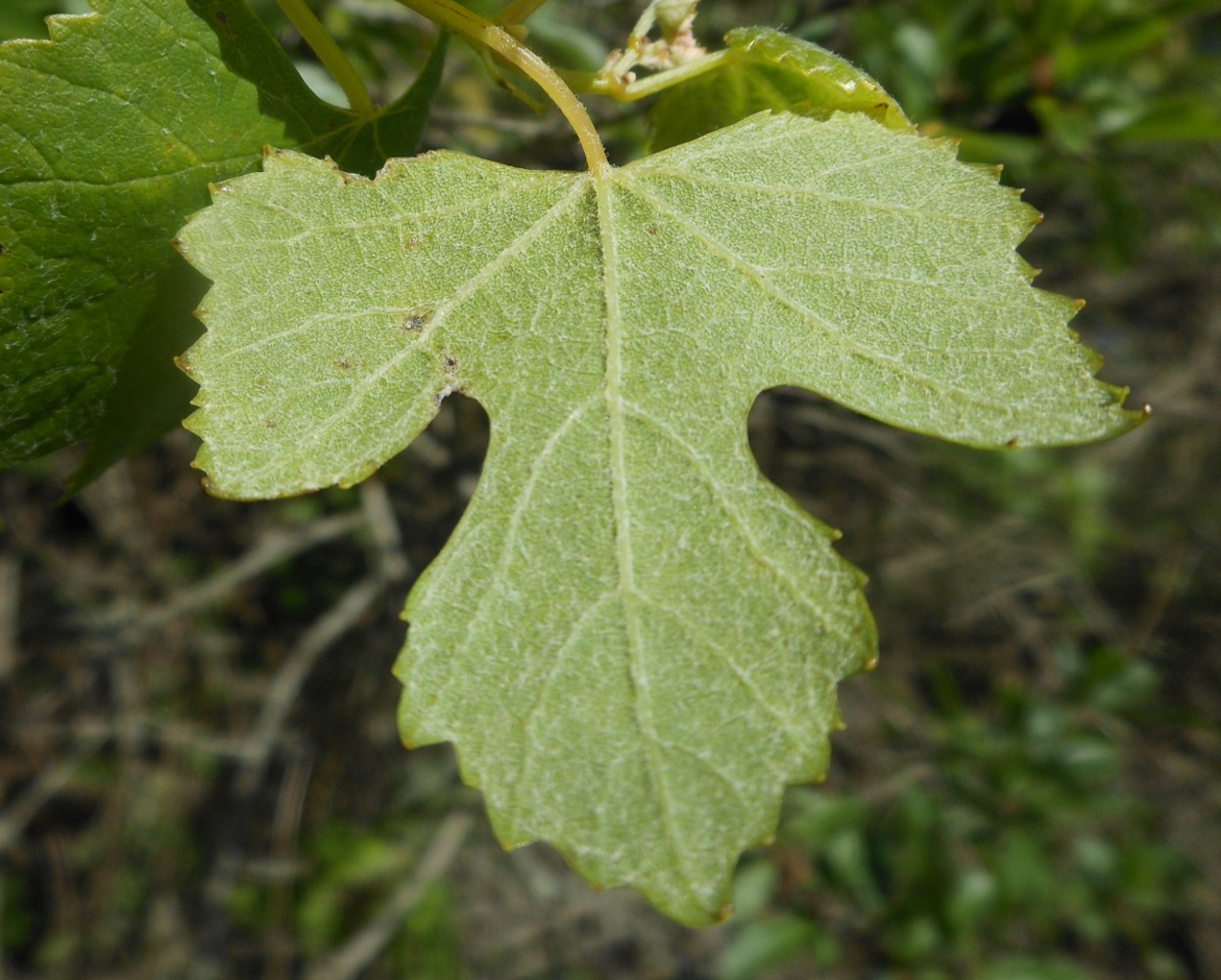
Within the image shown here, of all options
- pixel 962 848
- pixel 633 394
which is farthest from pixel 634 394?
pixel 962 848

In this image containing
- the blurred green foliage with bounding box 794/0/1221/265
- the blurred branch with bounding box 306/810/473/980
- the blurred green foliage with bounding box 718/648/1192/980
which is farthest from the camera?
the blurred branch with bounding box 306/810/473/980

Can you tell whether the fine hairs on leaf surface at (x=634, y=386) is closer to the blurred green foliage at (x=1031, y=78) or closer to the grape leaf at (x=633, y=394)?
the grape leaf at (x=633, y=394)

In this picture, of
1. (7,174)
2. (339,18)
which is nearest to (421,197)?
(7,174)

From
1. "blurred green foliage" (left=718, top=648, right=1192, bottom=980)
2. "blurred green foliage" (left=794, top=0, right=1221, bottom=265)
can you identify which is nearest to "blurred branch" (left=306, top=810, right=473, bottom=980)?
"blurred green foliage" (left=718, top=648, right=1192, bottom=980)

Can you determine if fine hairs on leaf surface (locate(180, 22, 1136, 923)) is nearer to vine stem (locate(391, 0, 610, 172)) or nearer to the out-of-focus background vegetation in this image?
vine stem (locate(391, 0, 610, 172))

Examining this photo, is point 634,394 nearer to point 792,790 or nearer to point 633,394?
point 633,394

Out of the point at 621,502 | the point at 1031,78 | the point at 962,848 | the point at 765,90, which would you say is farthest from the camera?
the point at 962,848

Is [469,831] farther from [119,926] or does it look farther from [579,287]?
[579,287]
